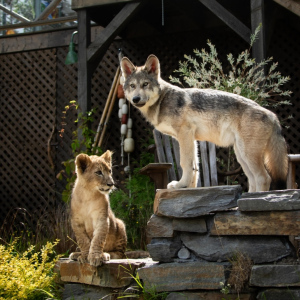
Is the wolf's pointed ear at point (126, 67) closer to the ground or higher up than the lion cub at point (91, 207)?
higher up

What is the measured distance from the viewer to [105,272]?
413cm

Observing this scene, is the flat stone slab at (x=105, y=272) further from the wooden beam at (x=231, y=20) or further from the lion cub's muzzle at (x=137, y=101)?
the wooden beam at (x=231, y=20)

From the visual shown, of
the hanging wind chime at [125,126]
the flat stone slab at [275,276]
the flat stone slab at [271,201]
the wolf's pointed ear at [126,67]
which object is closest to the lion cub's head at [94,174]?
the wolf's pointed ear at [126,67]

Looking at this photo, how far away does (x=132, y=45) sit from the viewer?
9.85m

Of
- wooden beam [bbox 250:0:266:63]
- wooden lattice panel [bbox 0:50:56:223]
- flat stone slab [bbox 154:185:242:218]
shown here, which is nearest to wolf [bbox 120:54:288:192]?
flat stone slab [bbox 154:185:242:218]

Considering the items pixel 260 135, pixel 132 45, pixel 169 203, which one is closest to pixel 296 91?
pixel 132 45

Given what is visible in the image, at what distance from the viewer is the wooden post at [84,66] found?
26.5ft

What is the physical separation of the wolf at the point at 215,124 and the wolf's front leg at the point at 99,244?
674mm

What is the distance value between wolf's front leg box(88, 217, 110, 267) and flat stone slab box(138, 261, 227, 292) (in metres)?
0.36

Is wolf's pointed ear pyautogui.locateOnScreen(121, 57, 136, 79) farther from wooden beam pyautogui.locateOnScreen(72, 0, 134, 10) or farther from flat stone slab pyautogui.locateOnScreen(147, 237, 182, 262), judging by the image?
wooden beam pyautogui.locateOnScreen(72, 0, 134, 10)

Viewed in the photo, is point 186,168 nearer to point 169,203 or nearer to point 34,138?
point 169,203

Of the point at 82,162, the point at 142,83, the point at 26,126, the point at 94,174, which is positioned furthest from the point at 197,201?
the point at 26,126

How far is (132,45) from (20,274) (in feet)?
20.5

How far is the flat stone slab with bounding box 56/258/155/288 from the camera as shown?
408 centimetres
